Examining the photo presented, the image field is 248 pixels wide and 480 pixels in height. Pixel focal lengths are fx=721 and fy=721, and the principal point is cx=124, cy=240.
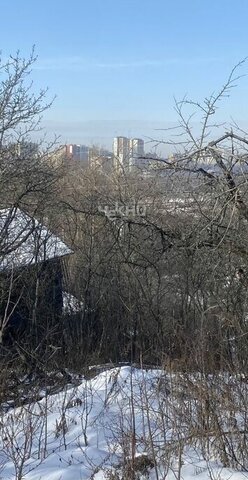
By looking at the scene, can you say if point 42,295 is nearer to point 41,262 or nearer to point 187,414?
point 41,262

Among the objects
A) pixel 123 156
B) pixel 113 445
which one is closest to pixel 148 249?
pixel 123 156

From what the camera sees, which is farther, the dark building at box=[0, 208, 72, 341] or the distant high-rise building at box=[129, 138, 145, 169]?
the dark building at box=[0, 208, 72, 341]

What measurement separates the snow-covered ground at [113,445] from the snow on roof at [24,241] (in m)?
8.28

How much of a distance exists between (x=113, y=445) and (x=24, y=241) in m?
9.73

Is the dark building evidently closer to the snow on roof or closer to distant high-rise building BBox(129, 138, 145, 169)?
the snow on roof

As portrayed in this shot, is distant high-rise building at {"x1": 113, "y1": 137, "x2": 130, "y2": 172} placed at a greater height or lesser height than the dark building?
greater

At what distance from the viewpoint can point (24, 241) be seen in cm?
1510

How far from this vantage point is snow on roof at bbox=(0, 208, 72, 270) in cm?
1512

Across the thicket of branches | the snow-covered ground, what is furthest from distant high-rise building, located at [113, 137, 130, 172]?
the snow-covered ground

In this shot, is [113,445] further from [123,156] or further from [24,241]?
[24,241]

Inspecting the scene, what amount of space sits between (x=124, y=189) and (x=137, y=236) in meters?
2.99

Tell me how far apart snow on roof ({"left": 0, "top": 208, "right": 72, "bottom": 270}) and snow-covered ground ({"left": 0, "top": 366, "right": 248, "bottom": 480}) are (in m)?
8.28

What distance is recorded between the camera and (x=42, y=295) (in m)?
15.2

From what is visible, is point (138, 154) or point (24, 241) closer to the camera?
point (138, 154)
